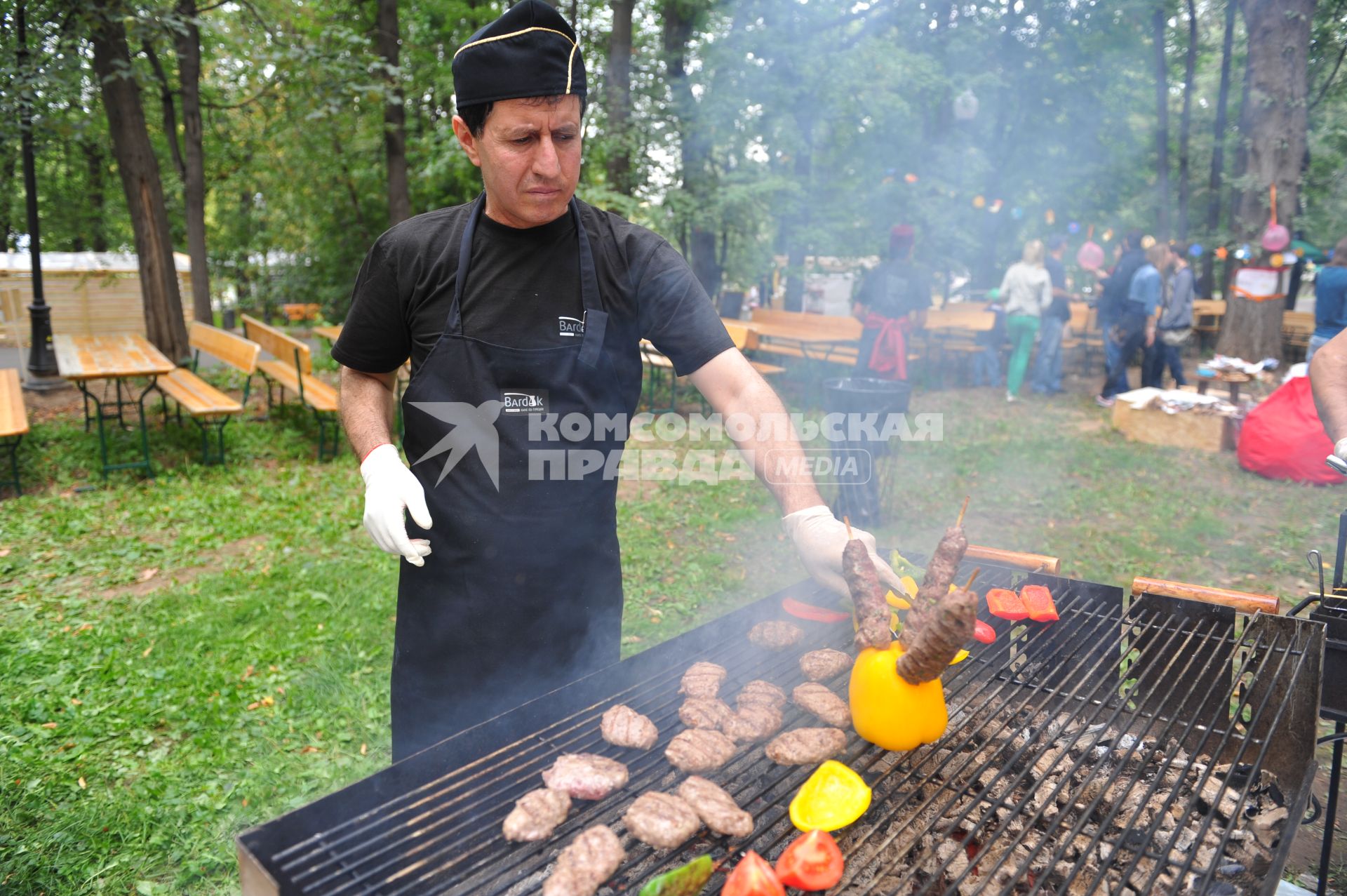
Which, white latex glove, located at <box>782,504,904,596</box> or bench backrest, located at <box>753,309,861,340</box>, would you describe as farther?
bench backrest, located at <box>753,309,861,340</box>

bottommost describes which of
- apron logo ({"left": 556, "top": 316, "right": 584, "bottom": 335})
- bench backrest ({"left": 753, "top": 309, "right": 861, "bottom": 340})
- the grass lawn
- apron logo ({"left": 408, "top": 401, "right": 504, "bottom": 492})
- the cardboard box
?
the grass lawn

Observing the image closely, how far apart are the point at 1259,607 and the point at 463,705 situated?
8.93 ft

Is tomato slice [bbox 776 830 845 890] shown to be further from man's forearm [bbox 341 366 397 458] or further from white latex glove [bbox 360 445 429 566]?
man's forearm [bbox 341 366 397 458]

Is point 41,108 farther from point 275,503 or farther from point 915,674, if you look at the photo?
point 915,674

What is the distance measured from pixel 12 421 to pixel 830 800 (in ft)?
24.6

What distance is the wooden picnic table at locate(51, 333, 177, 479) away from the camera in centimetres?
720

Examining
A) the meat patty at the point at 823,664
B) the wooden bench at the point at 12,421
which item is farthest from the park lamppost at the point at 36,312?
the meat patty at the point at 823,664

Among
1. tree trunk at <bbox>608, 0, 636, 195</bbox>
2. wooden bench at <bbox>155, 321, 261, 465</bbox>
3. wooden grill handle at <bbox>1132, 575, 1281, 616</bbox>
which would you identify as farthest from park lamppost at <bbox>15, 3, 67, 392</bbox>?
wooden grill handle at <bbox>1132, 575, 1281, 616</bbox>

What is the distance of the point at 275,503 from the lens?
Result: 6.98 meters

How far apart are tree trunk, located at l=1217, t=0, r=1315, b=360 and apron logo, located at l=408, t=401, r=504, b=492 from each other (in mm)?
12865

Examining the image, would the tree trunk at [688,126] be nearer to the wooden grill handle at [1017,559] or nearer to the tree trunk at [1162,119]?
the wooden grill handle at [1017,559]

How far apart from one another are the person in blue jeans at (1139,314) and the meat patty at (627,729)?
39.1 ft

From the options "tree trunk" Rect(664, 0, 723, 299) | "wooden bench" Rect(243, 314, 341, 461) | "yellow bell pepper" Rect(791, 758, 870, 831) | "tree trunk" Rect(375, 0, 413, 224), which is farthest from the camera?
"tree trunk" Rect(664, 0, 723, 299)

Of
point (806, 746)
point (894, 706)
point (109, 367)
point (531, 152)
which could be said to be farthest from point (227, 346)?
point (894, 706)
